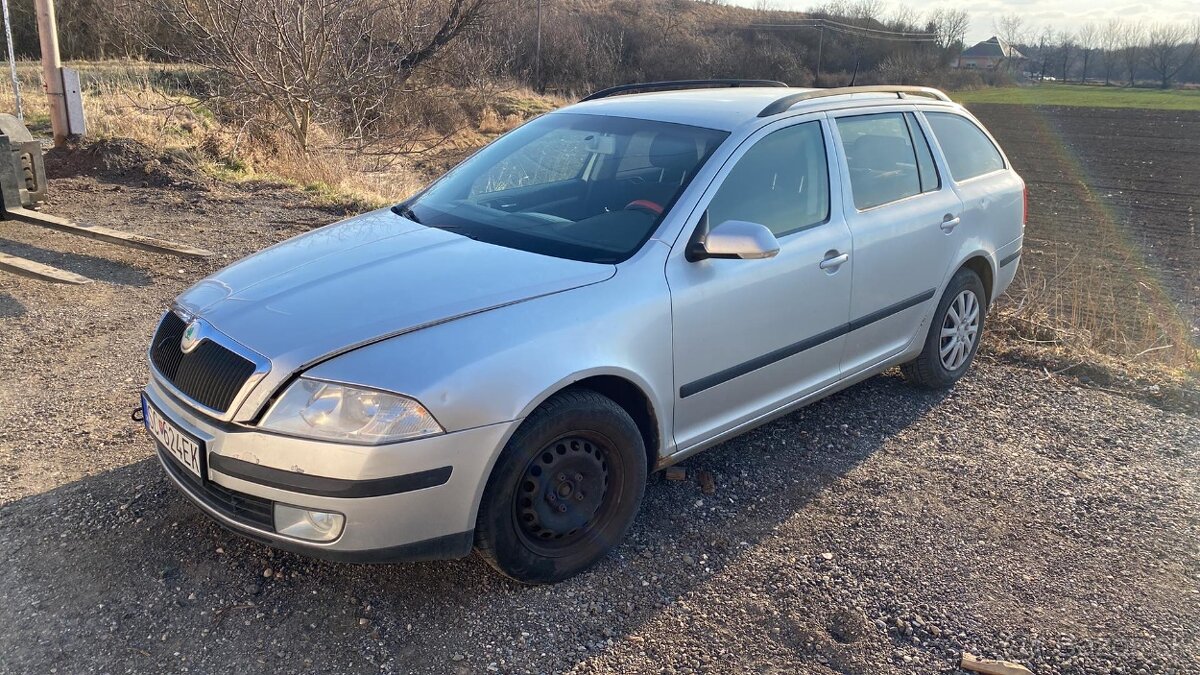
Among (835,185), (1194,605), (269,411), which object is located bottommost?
(1194,605)

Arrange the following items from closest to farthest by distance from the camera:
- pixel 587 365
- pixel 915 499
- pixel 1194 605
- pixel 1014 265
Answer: pixel 587 365, pixel 1194 605, pixel 915 499, pixel 1014 265

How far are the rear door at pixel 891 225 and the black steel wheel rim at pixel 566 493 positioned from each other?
5.35 feet

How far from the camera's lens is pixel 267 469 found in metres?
2.66

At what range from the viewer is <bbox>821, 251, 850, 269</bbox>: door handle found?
388 centimetres

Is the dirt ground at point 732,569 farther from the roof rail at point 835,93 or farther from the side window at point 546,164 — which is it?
the roof rail at point 835,93

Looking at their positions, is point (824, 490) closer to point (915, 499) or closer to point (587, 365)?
point (915, 499)

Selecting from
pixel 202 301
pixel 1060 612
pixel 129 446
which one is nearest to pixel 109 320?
pixel 129 446

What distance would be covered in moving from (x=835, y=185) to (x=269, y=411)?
2750 mm

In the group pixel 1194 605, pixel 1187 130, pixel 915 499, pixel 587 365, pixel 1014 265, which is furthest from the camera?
pixel 1187 130

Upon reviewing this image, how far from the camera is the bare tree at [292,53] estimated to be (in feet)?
42.7

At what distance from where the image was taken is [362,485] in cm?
260

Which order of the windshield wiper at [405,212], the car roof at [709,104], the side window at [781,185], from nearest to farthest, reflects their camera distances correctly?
the side window at [781,185] < the car roof at [709,104] < the windshield wiper at [405,212]

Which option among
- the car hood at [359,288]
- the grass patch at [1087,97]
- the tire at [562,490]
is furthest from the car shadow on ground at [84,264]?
the grass patch at [1087,97]

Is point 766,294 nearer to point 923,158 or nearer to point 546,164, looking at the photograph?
point 546,164
